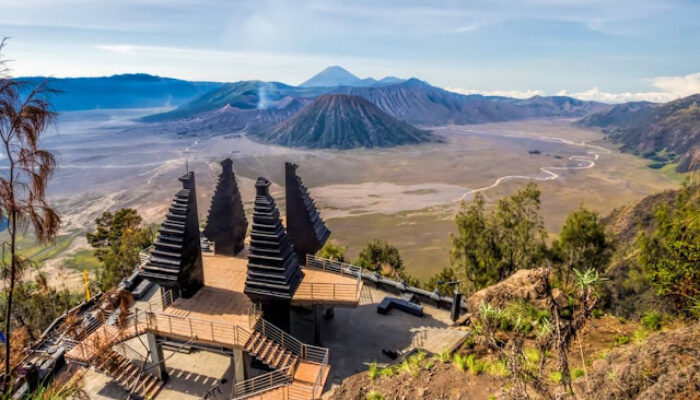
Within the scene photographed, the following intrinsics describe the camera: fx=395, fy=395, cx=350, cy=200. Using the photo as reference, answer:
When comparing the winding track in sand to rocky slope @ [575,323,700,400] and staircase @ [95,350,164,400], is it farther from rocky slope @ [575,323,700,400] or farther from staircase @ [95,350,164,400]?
rocky slope @ [575,323,700,400]

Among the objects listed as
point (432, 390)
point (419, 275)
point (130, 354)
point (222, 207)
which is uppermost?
point (222, 207)

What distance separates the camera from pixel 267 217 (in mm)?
12938

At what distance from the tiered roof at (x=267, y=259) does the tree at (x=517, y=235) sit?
41.1 ft

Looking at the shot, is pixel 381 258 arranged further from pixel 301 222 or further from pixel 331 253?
pixel 301 222

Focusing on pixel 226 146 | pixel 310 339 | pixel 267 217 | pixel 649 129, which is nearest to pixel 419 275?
pixel 310 339

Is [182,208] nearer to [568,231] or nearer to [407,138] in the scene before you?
[568,231]

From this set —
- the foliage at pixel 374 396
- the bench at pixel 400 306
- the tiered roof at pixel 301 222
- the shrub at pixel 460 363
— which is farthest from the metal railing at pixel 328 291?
the foliage at pixel 374 396

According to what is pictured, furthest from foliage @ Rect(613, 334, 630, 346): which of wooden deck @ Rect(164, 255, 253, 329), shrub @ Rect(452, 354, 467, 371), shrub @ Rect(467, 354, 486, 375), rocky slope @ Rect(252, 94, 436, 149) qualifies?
rocky slope @ Rect(252, 94, 436, 149)

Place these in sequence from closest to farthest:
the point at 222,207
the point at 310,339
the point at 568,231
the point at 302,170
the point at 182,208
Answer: the point at 182,208 → the point at 310,339 → the point at 222,207 → the point at 568,231 → the point at 302,170

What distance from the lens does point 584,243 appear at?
1981 centimetres

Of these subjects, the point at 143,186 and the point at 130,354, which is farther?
Answer: the point at 143,186

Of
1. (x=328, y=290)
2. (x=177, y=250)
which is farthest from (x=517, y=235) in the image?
(x=177, y=250)

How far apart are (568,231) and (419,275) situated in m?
16.4

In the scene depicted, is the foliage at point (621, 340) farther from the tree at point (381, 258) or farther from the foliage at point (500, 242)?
the tree at point (381, 258)
